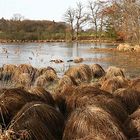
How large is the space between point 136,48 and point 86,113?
26.8 m

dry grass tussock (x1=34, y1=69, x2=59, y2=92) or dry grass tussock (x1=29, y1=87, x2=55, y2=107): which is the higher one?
dry grass tussock (x1=29, y1=87, x2=55, y2=107)

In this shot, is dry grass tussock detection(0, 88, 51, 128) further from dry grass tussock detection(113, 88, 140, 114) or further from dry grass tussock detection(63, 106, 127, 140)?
dry grass tussock detection(113, 88, 140, 114)

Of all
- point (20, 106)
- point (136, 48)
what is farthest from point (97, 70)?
point (136, 48)

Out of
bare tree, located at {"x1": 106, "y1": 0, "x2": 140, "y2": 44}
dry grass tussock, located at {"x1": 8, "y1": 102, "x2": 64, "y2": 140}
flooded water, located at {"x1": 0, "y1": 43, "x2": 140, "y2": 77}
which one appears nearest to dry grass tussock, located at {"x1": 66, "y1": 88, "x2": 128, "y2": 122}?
dry grass tussock, located at {"x1": 8, "y1": 102, "x2": 64, "y2": 140}

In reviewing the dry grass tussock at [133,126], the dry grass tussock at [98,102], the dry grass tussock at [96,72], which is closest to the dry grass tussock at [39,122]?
the dry grass tussock at [98,102]

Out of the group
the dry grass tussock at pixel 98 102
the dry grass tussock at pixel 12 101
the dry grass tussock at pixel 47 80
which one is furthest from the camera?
the dry grass tussock at pixel 47 80

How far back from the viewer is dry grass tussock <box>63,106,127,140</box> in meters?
4.21

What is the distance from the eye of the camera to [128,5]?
31.4m

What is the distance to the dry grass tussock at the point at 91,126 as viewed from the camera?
13.8ft

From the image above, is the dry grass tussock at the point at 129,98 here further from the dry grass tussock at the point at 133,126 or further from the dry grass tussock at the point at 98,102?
the dry grass tussock at the point at 133,126

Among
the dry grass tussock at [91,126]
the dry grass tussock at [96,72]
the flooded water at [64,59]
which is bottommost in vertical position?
the flooded water at [64,59]

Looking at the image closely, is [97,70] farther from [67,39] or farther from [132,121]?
[67,39]

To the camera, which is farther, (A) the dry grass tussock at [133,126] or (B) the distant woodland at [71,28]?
(B) the distant woodland at [71,28]

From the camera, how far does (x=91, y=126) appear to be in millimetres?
4281
